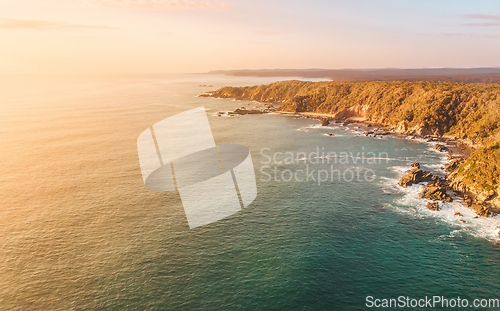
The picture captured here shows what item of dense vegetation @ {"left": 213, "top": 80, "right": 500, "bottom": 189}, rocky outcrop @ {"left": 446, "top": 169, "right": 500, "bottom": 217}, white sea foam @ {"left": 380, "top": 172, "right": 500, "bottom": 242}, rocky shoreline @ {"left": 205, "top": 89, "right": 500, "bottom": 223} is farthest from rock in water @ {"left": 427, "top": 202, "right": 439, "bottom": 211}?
dense vegetation @ {"left": 213, "top": 80, "right": 500, "bottom": 189}

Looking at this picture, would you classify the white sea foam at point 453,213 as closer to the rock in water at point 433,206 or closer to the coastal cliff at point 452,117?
the rock in water at point 433,206

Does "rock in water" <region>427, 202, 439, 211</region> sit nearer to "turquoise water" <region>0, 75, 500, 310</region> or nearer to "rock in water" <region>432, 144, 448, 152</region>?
"turquoise water" <region>0, 75, 500, 310</region>

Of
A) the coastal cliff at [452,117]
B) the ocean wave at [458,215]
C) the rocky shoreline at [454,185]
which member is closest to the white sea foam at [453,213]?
the ocean wave at [458,215]

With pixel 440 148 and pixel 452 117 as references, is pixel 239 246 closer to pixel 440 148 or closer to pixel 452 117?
pixel 440 148

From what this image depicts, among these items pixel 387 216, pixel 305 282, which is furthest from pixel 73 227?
pixel 387 216

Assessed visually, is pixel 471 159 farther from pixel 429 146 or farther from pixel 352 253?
pixel 352 253
